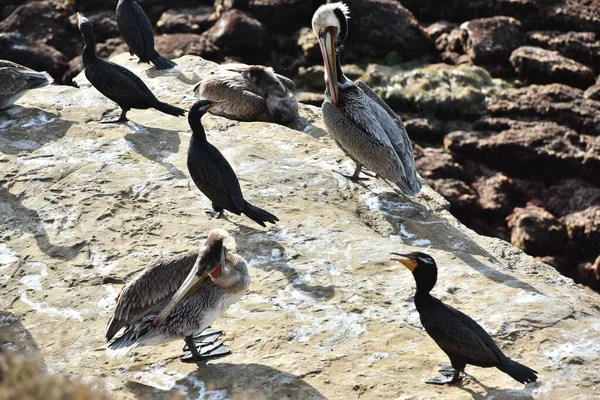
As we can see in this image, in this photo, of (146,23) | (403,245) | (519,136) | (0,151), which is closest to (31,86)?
(0,151)

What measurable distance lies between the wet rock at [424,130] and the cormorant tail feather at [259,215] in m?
6.58

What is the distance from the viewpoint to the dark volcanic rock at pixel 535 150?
12.2 meters

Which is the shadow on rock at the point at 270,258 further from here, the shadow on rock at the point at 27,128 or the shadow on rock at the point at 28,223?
the shadow on rock at the point at 27,128

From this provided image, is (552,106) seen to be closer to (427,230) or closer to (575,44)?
A: (575,44)

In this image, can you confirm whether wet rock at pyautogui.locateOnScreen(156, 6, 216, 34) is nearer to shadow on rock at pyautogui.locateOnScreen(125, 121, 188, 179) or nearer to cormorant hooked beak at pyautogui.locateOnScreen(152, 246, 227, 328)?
shadow on rock at pyautogui.locateOnScreen(125, 121, 188, 179)

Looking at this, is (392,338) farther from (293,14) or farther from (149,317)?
(293,14)

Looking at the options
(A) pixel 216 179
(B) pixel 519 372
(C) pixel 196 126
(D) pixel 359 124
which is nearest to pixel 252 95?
(D) pixel 359 124

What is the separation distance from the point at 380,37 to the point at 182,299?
10792 mm

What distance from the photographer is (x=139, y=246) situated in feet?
22.7

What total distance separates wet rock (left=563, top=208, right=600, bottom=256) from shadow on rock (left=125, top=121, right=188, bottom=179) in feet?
19.0

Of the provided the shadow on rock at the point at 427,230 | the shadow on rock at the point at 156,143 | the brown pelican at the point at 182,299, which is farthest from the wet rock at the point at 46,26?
the brown pelican at the point at 182,299

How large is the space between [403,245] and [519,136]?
247 inches

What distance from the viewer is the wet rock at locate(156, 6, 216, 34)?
1633cm

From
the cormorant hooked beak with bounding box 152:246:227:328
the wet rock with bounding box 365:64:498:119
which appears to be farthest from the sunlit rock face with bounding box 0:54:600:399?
the wet rock with bounding box 365:64:498:119
